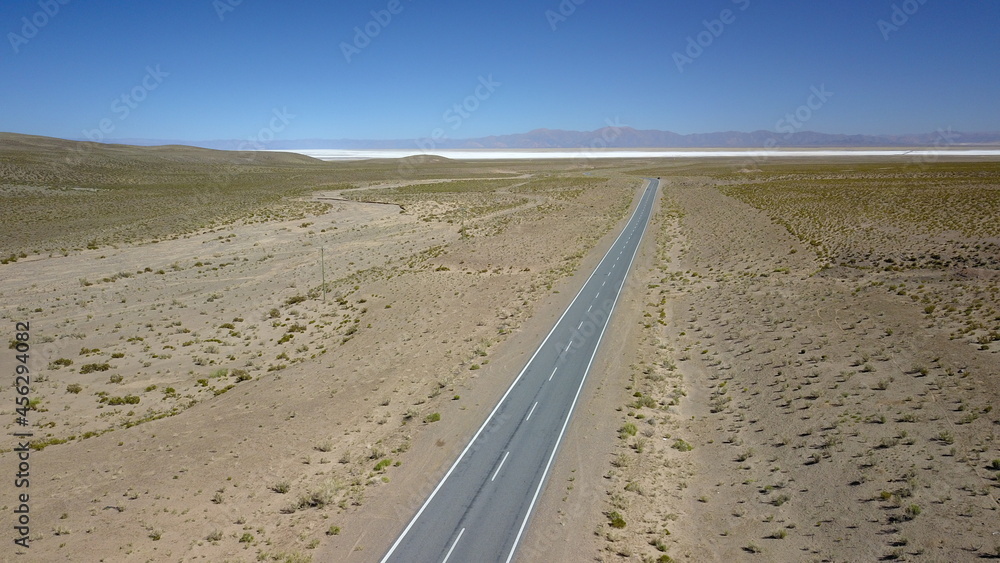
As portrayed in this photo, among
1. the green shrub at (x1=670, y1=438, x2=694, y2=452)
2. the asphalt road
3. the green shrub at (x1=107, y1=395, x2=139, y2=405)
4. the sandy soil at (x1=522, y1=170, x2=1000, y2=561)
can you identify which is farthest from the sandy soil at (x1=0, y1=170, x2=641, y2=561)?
the green shrub at (x1=670, y1=438, x2=694, y2=452)

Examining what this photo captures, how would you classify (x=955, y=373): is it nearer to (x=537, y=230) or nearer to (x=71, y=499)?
(x=71, y=499)

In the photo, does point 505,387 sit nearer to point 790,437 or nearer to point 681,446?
point 681,446

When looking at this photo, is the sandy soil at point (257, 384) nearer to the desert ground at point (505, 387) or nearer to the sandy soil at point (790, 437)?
the desert ground at point (505, 387)

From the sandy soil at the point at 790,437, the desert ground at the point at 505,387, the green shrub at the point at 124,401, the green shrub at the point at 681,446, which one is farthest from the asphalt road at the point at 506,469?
the green shrub at the point at 124,401

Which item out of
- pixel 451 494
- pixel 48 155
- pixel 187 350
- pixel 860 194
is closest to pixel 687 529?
pixel 451 494

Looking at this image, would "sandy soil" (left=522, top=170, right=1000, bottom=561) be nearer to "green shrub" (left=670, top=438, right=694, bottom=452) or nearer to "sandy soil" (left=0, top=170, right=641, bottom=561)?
"green shrub" (left=670, top=438, right=694, bottom=452)

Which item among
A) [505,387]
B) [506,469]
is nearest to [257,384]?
[505,387]
